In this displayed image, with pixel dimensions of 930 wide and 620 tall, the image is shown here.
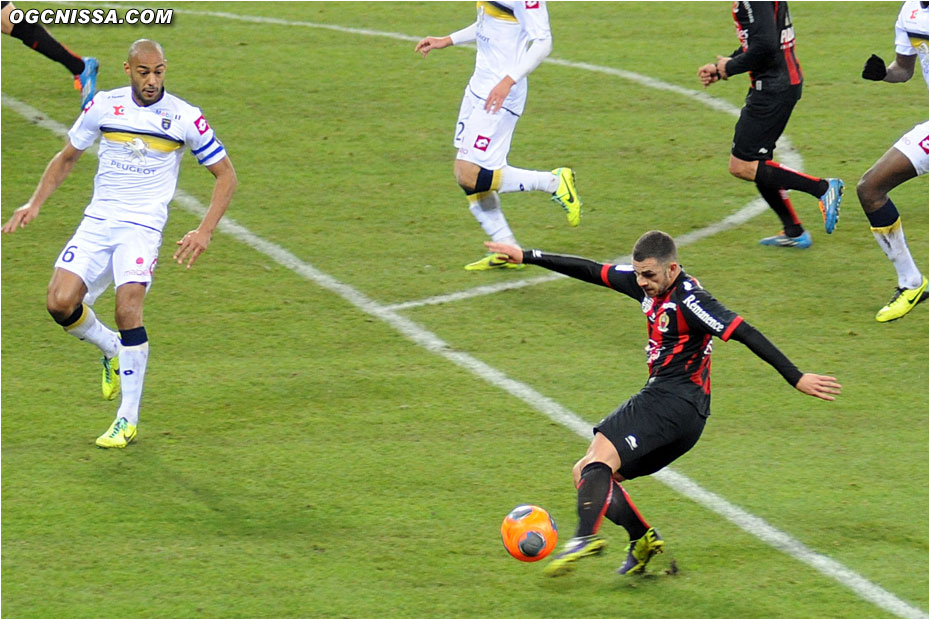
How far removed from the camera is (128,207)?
8.10m

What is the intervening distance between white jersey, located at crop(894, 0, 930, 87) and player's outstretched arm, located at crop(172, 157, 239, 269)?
522 centimetres

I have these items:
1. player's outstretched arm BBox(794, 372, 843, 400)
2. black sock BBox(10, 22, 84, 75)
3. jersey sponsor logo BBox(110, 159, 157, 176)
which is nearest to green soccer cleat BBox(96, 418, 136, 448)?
jersey sponsor logo BBox(110, 159, 157, 176)

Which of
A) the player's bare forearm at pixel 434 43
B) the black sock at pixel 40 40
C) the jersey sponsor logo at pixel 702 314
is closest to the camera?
the jersey sponsor logo at pixel 702 314

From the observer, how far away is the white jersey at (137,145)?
8.05 metres

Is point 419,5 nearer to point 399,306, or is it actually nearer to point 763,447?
point 399,306

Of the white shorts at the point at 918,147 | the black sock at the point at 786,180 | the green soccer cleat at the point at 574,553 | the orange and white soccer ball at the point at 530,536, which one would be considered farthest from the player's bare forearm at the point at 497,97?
the green soccer cleat at the point at 574,553

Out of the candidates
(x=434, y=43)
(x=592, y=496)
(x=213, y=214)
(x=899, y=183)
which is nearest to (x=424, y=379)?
(x=213, y=214)

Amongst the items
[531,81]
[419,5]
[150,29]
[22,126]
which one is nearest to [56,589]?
[22,126]

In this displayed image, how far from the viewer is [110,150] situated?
8164 mm

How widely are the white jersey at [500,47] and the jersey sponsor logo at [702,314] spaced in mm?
4215

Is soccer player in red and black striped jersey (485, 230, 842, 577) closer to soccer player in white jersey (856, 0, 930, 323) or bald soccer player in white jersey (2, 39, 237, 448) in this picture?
bald soccer player in white jersey (2, 39, 237, 448)

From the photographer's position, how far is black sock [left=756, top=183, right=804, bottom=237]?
10.5 metres

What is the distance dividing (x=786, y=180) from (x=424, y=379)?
11.7ft

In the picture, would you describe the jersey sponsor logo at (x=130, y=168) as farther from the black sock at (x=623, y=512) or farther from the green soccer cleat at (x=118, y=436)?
the black sock at (x=623, y=512)
